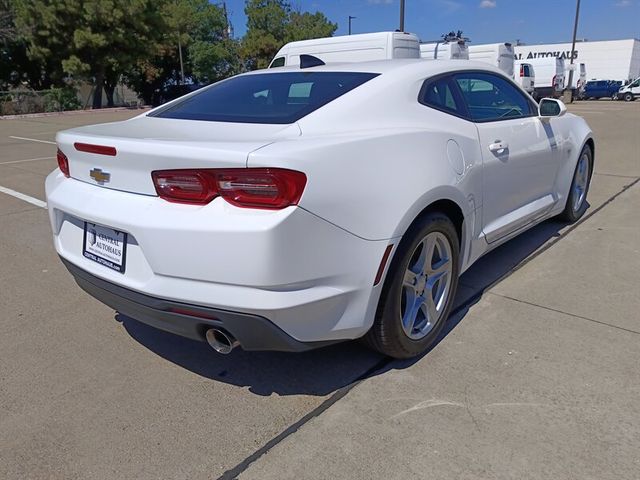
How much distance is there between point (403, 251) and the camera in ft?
8.07

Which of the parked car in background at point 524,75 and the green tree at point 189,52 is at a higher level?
the green tree at point 189,52

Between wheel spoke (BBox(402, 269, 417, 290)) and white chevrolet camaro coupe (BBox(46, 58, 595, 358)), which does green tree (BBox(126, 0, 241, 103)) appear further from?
wheel spoke (BBox(402, 269, 417, 290))

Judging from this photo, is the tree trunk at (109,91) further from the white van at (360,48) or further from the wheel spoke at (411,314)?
the wheel spoke at (411,314)

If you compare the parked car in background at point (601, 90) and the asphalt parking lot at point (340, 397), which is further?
the parked car in background at point (601, 90)

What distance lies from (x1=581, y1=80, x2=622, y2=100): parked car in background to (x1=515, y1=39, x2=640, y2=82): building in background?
956cm

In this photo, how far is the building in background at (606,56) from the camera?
4669 cm

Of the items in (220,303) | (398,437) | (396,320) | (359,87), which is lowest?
(398,437)

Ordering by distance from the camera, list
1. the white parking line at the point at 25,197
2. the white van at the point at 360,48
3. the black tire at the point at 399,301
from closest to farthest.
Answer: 1. the black tire at the point at 399,301
2. the white parking line at the point at 25,197
3. the white van at the point at 360,48

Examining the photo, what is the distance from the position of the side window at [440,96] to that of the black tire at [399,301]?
2.16ft

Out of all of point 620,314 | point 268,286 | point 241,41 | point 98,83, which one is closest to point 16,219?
point 268,286

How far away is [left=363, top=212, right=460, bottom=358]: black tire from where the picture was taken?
96.5 inches

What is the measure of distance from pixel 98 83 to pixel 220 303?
33.7 metres

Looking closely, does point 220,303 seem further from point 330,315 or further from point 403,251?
point 403,251

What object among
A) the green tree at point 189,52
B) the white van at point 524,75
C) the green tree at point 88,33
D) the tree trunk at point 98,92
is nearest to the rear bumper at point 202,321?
the white van at point 524,75
